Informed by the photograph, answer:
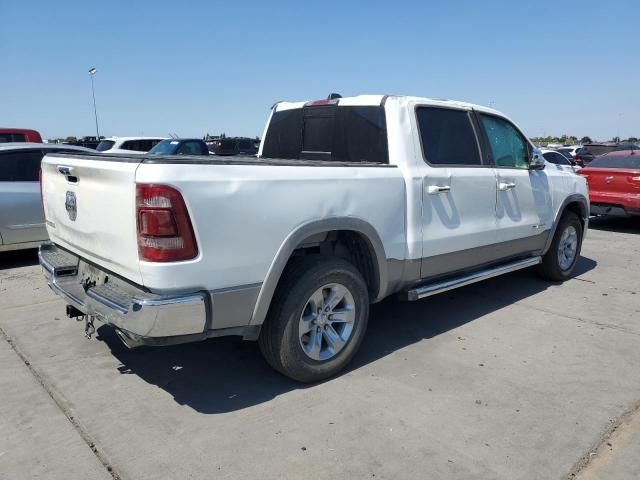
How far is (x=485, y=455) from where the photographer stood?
2.84 meters

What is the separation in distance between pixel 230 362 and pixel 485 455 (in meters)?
1.97

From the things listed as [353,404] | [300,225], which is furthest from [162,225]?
[353,404]

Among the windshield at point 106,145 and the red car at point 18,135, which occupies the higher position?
the red car at point 18,135

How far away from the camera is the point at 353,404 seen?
3357mm

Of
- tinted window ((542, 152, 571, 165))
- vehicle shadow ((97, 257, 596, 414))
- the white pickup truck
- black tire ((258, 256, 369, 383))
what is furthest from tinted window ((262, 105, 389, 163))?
tinted window ((542, 152, 571, 165))

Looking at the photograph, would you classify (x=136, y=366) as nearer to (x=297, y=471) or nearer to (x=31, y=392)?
(x=31, y=392)

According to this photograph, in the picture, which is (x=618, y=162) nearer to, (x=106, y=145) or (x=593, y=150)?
(x=593, y=150)

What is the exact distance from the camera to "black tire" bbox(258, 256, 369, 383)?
3.34 m

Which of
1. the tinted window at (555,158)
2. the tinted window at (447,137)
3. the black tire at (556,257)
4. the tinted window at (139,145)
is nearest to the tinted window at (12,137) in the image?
the tinted window at (139,145)

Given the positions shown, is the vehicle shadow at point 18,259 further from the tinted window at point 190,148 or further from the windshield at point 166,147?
the tinted window at point 190,148

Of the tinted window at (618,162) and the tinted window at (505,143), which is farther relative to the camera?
the tinted window at (618,162)

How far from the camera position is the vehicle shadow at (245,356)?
11.5 ft

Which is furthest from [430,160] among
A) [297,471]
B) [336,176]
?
[297,471]

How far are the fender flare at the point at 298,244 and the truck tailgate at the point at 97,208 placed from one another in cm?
73
